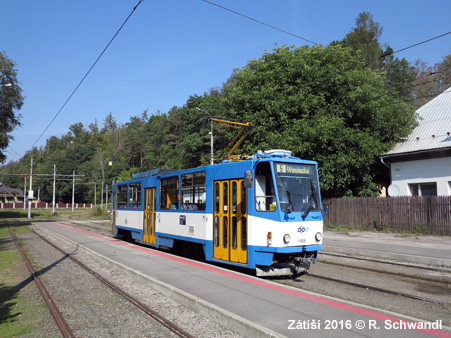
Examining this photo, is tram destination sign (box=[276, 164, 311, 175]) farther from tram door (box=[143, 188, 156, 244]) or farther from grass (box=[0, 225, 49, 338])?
tram door (box=[143, 188, 156, 244])

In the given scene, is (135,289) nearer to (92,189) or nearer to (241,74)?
(241,74)

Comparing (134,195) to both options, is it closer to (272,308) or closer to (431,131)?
(272,308)

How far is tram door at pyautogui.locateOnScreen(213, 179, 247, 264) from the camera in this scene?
9562 millimetres

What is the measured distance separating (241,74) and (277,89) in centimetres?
388

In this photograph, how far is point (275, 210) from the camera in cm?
895

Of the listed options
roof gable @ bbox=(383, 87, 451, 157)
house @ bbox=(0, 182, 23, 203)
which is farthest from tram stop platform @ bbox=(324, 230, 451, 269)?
house @ bbox=(0, 182, 23, 203)

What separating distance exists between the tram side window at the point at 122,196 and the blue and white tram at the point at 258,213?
22.8ft

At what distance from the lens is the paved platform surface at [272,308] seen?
5.20m

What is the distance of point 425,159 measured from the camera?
2248cm

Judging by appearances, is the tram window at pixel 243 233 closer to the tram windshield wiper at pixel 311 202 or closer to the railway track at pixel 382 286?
the railway track at pixel 382 286

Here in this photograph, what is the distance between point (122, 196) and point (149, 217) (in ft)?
13.6

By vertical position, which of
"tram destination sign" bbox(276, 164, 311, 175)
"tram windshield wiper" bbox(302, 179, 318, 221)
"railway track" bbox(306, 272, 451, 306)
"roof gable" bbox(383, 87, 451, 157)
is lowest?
"railway track" bbox(306, 272, 451, 306)

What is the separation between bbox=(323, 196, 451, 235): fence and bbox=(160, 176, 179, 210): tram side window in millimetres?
14839

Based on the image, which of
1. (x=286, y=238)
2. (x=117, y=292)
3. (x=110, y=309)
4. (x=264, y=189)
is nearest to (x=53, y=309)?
(x=110, y=309)
